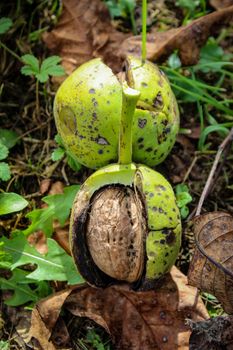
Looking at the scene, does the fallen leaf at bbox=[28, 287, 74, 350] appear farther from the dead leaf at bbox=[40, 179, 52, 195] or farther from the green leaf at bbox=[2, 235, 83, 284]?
the dead leaf at bbox=[40, 179, 52, 195]

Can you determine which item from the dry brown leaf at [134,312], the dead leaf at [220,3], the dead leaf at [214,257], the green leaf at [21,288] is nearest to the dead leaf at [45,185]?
the green leaf at [21,288]

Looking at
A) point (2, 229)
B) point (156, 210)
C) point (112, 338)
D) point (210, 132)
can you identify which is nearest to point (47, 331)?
point (112, 338)

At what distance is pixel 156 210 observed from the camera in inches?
102

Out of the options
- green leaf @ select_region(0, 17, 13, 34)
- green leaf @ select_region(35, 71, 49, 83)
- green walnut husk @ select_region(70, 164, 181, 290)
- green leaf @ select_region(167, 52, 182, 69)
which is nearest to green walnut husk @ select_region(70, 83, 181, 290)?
green walnut husk @ select_region(70, 164, 181, 290)

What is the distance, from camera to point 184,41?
10.9 ft

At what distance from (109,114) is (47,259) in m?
0.74

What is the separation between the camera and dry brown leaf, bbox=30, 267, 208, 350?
282 cm

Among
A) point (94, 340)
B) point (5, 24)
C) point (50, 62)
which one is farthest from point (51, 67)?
point (94, 340)

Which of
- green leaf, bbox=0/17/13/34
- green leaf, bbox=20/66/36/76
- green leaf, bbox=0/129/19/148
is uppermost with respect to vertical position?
green leaf, bbox=0/17/13/34

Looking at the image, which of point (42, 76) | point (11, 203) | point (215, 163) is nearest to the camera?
point (11, 203)

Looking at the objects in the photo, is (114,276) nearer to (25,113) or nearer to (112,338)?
(112,338)

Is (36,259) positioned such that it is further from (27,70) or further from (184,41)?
(184,41)

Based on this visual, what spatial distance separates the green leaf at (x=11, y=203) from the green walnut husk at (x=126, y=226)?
13.3 inches

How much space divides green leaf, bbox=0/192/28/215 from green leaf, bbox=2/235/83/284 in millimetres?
127
